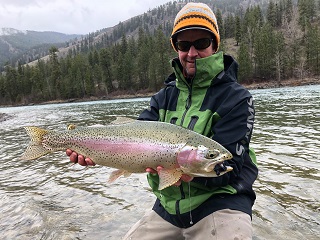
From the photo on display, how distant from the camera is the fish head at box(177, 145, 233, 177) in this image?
2713 mm

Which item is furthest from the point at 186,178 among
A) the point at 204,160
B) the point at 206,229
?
the point at 206,229

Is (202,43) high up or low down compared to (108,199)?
up

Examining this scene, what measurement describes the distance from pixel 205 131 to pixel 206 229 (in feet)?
3.33

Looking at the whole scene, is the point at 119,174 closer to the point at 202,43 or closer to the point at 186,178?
the point at 186,178

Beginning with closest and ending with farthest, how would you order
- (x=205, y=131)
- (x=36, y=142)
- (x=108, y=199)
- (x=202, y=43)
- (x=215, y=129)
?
1. (x=215, y=129)
2. (x=205, y=131)
3. (x=202, y=43)
4. (x=36, y=142)
5. (x=108, y=199)

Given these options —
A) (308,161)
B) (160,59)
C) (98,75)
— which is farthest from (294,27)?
(308,161)

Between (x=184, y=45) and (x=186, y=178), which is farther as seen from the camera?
(x=184, y=45)

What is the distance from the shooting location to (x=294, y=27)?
293ft

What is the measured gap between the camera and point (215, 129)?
3143 mm

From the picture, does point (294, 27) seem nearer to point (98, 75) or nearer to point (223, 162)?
point (98, 75)

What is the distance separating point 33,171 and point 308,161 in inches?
296

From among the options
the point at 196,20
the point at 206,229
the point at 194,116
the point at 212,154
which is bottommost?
the point at 206,229

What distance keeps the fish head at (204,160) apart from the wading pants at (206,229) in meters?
0.53

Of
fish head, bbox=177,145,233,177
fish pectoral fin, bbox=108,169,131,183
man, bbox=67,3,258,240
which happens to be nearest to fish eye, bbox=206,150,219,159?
fish head, bbox=177,145,233,177
